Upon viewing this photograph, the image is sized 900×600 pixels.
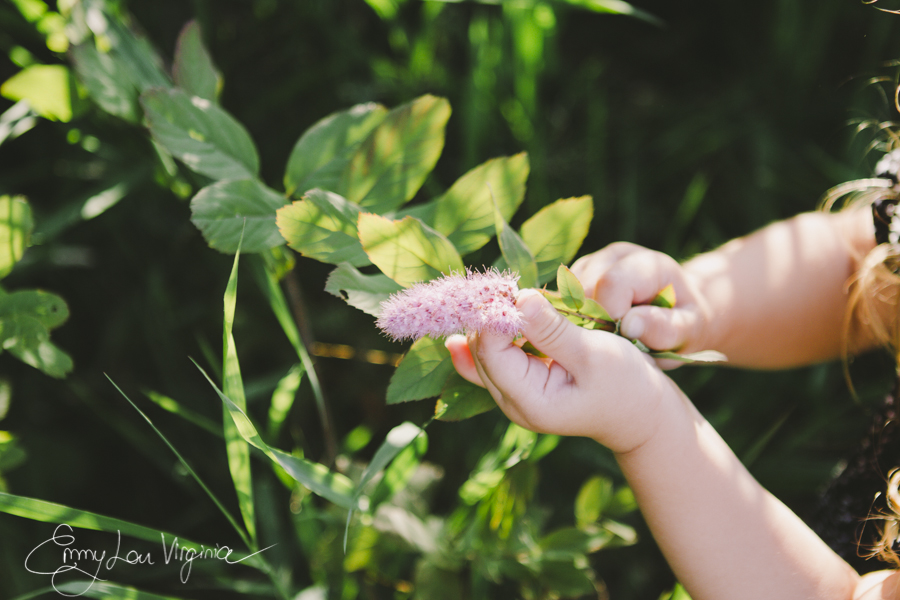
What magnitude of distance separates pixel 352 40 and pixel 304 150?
0.52 metres

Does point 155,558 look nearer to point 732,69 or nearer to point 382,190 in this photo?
point 382,190

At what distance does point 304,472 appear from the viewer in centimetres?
44

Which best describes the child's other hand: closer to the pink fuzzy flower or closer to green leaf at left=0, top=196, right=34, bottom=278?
the pink fuzzy flower

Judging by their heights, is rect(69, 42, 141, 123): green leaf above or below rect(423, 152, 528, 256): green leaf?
above

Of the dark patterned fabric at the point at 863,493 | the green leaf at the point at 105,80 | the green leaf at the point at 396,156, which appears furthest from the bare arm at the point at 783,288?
the green leaf at the point at 105,80

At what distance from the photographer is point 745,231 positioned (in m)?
0.93

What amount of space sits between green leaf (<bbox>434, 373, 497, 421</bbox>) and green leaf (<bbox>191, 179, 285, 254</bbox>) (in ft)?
0.54

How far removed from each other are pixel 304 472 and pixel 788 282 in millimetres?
602

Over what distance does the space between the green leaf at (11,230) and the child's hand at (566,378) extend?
1.13 feet

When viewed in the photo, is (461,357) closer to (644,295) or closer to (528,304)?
(528,304)

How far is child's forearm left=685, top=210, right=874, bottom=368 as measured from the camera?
652 mm

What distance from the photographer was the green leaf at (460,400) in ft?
1.32

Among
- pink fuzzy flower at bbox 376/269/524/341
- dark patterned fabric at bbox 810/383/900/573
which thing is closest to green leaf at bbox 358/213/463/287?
pink fuzzy flower at bbox 376/269/524/341

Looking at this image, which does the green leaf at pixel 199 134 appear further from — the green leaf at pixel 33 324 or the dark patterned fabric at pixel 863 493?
the dark patterned fabric at pixel 863 493
